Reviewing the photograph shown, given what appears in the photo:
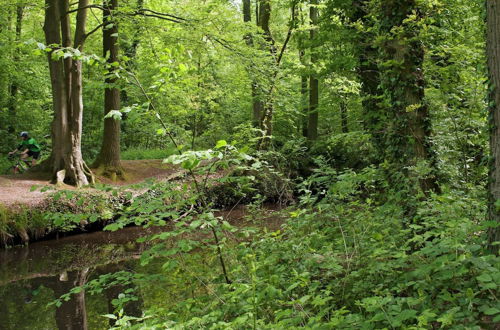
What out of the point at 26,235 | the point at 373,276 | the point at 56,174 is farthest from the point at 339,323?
the point at 56,174

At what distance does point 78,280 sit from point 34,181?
18.0 feet

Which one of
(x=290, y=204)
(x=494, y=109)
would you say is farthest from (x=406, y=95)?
(x=290, y=204)

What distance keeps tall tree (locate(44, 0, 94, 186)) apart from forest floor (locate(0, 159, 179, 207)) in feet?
2.02

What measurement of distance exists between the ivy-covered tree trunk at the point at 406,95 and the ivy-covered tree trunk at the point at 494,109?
1.32 m

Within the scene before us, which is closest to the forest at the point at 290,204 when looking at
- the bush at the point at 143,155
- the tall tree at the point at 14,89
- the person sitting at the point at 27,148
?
the person sitting at the point at 27,148

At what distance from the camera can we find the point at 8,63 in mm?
16625

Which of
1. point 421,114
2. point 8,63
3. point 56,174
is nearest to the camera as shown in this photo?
point 421,114

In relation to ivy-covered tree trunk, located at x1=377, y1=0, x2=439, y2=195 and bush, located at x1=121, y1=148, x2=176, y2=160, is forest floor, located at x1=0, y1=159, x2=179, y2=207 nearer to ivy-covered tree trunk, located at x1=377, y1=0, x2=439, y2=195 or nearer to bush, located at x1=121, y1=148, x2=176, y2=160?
bush, located at x1=121, y1=148, x2=176, y2=160

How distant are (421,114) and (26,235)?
8610 mm

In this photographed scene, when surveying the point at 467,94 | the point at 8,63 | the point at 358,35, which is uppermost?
the point at 8,63

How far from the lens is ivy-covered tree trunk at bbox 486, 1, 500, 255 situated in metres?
3.13

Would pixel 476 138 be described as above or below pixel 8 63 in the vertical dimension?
below

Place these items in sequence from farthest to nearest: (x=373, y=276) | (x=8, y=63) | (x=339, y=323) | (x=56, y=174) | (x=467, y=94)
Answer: (x=8, y=63)
(x=56, y=174)
(x=467, y=94)
(x=373, y=276)
(x=339, y=323)

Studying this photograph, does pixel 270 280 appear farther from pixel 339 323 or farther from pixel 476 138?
pixel 476 138
